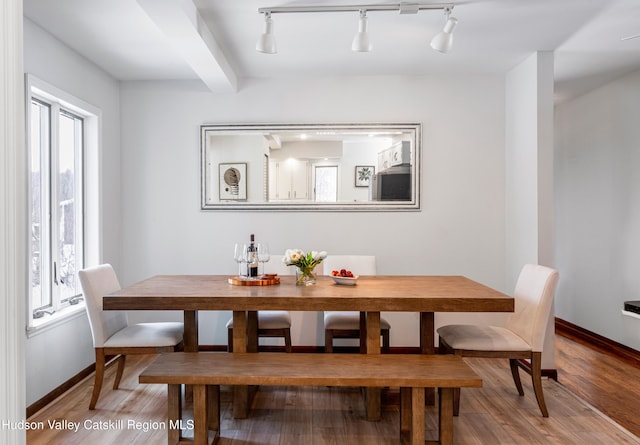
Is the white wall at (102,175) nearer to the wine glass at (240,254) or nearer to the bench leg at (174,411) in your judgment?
the bench leg at (174,411)

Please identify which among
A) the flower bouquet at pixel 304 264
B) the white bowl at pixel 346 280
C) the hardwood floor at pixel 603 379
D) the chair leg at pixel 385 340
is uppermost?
the flower bouquet at pixel 304 264

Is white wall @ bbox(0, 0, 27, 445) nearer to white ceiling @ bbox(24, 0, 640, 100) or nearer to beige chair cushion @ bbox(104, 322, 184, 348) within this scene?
white ceiling @ bbox(24, 0, 640, 100)

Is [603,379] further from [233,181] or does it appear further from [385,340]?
[233,181]

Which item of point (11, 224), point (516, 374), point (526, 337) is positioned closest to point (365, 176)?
point (526, 337)

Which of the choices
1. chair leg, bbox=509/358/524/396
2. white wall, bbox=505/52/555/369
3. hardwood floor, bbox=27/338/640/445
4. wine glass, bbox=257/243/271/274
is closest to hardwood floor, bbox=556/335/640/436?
hardwood floor, bbox=27/338/640/445

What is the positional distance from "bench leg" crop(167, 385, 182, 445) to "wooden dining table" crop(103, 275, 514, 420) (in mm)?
404

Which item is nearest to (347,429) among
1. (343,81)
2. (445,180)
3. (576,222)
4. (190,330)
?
(190,330)

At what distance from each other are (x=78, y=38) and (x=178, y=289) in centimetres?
194

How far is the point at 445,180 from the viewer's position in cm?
381

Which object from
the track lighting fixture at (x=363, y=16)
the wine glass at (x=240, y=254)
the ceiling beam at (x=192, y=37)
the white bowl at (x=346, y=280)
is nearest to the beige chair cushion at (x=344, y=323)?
the white bowl at (x=346, y=280)

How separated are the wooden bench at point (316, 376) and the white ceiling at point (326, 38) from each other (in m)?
1.90

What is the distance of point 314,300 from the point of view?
7.44 feet

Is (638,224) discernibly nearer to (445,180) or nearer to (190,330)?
(445,180)

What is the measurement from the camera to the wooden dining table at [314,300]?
2.26 meters
